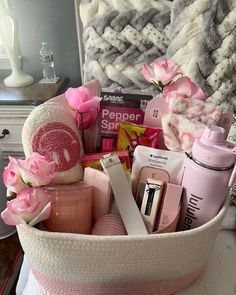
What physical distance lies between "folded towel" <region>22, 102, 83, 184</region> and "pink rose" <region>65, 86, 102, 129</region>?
0.04 meters

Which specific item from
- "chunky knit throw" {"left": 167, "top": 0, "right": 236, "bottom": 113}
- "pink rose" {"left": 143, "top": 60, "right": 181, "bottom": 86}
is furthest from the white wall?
"pink rose" {"left": 143, "top": 60, "right": 181, "bottom": 86}

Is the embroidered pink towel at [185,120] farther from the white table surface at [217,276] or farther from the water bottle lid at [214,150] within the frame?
the white table surface at [217,276]

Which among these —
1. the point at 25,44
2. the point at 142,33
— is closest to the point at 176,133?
the point at 142,33

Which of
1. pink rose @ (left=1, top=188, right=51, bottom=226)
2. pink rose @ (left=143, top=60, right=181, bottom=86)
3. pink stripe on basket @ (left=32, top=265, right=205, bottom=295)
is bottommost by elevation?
pink stripe on basket @ (left=32, top=265, right=205, bottom=295)

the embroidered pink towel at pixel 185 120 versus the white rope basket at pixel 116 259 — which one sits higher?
the embroidered pink towel at pixel 185 120

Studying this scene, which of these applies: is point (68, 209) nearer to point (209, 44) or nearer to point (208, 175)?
point (208, 175)

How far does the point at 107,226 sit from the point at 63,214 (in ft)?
0.22

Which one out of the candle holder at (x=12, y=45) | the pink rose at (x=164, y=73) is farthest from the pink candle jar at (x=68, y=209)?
the candle holder at (x=12, y=45)

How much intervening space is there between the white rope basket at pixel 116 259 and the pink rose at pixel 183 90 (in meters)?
0.19

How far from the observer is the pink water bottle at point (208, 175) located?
387 millimetres

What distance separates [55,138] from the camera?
445mm

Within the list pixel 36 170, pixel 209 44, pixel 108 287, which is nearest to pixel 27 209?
pixel 36 170

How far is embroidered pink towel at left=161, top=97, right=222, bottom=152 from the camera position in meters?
0.45

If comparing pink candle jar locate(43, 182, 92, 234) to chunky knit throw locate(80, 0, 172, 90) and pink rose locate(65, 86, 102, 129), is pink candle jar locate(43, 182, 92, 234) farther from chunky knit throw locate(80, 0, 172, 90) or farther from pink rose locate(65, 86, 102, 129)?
chunky knit throw locate(80, 0, 172, 90)
